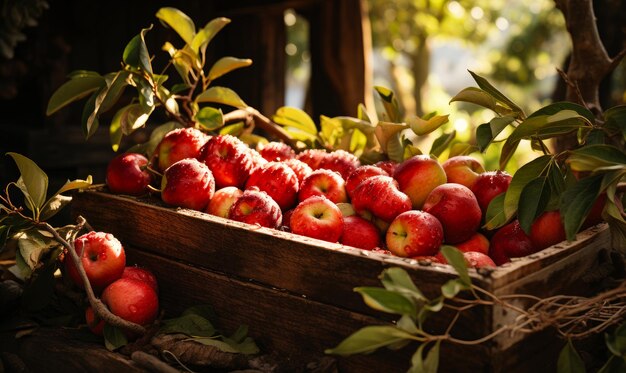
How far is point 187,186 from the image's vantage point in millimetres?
1495

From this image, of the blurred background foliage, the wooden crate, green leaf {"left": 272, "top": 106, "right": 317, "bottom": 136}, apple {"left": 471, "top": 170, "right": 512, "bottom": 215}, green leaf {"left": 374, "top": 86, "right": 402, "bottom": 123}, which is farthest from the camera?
the blurred background foliage

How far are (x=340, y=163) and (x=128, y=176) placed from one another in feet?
1.76

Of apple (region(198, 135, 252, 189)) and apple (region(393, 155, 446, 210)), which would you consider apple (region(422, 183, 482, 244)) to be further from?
apple (region(198, 135, 252, 189))

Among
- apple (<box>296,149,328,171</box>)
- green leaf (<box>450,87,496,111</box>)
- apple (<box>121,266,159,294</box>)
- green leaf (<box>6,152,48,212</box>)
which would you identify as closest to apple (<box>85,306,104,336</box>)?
apple (<box>121,266,159,294</box>)

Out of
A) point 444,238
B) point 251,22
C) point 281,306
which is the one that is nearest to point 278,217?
point 281,306

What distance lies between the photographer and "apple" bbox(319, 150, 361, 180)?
170 cm

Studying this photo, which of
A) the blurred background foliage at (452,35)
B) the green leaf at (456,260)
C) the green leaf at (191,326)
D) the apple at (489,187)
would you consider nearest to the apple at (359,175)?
the apple at (489,187)

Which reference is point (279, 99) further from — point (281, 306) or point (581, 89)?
point (281, 306)

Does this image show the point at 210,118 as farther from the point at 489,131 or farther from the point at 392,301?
the point at 392,301

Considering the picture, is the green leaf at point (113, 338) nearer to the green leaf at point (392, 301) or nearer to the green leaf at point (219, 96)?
the green leaf at point (392, 301)

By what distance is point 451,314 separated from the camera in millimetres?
1048

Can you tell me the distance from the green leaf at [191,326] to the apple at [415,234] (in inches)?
16.3

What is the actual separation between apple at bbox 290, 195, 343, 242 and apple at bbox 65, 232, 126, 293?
0.39 metres

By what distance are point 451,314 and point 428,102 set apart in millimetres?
13716
